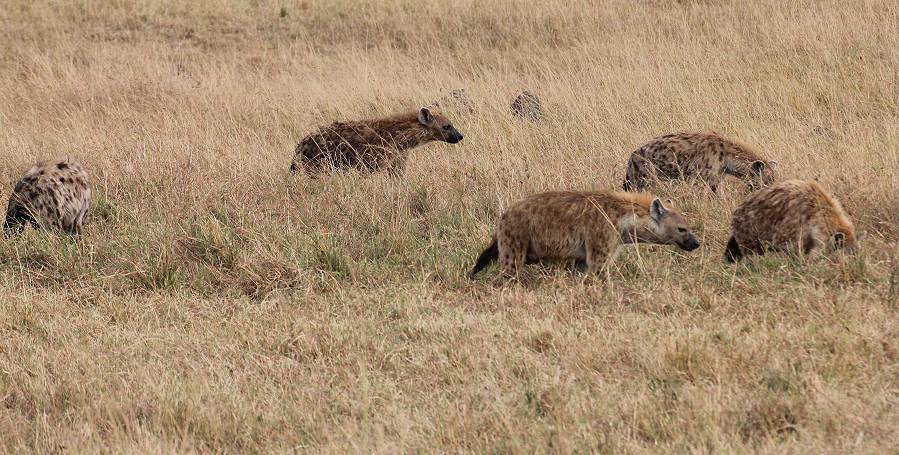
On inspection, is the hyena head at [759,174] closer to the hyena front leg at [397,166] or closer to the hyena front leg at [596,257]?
the hyena front leg at [596,257]

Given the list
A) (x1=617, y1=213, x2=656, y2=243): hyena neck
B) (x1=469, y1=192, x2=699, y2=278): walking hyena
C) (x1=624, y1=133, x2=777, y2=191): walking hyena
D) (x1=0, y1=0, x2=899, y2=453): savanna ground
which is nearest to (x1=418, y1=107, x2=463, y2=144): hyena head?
(x1=0, y1=0, x2=899, y2=453): savanna ground

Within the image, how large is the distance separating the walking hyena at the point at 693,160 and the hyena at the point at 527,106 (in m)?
2.47

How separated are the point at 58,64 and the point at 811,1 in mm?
7936

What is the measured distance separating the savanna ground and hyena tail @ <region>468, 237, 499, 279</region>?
0.09m

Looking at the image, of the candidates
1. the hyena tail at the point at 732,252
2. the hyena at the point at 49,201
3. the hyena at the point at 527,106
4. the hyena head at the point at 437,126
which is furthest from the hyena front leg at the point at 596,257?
the hyena at the point at 527,106

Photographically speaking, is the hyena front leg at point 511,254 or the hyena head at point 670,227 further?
the hyena head at point 670,227

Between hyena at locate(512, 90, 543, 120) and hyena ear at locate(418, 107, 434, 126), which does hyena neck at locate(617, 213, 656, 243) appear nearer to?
hyena ear at locate(418, 107, 434, 126)

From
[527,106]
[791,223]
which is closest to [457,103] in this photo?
[527,106]

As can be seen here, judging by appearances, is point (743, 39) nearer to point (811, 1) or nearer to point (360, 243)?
point (811, 1)

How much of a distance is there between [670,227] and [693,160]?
1.47 meters

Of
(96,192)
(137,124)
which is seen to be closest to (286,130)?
(137,124)

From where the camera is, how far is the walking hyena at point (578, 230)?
5.61 metres

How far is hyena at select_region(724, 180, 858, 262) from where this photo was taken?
552cm

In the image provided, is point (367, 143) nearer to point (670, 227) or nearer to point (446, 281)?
point (446, 281)
